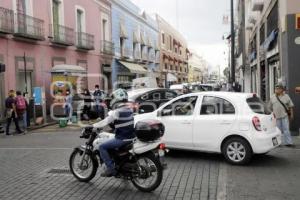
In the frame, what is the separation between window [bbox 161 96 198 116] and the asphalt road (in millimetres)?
977

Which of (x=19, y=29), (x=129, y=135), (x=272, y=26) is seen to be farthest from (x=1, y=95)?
(x=129, y=135)

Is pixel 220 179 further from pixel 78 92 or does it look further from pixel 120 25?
pixel 120 25

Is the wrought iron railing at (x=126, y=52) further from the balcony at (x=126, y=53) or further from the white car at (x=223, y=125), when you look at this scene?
the white car at (x=223, y=125)

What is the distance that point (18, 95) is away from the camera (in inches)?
628

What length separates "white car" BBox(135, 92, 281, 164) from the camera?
846 centimetres

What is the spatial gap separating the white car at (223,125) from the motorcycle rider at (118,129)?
8.47 feet

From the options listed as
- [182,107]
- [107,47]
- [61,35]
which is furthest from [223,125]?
[107,47]

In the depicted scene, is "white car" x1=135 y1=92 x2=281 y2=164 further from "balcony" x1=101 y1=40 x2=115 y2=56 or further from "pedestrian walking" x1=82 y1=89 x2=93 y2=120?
"balcony" x1=101 y1=40 x2=115 y2=56

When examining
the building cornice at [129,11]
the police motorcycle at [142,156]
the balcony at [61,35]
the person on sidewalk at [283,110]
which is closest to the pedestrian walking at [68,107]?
the balcony at [61,35]

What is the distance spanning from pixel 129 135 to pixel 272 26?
37.2ft

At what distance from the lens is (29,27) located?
19.9 metres

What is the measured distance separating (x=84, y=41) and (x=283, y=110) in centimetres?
1790

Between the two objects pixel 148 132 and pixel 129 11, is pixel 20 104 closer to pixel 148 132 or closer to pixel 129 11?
pixel 148 132

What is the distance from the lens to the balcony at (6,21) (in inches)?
695
